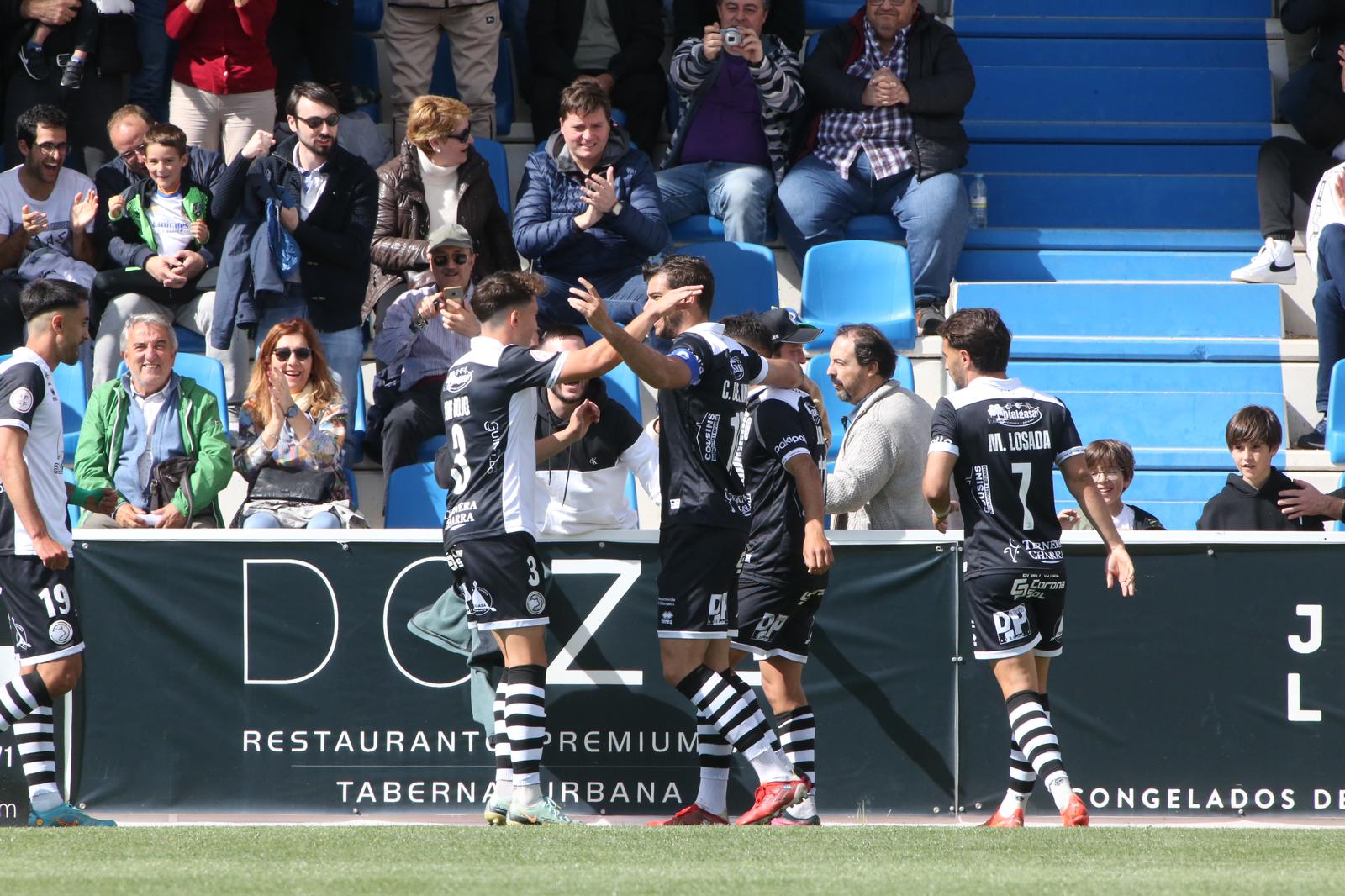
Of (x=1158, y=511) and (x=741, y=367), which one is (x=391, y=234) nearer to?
(x=741, y=367)

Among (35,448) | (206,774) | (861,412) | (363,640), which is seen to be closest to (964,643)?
(861,412)

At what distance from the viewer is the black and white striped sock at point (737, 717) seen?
5.99m

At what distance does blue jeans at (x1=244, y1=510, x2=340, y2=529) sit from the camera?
7.61 metres

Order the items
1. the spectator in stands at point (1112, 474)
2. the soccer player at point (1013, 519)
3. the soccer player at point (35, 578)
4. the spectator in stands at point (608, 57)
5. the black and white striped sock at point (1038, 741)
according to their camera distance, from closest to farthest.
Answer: the black and white striped sock at point (1038, 741)
the soccer player at point (1013, 519)
the soccer player at point (35, 578)
the spectator in stands at point (1112, 474)
the spectator in stands at point (608, 57)

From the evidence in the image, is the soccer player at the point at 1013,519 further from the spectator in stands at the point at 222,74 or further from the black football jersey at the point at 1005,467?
the spectator in stands at the point at 222,74

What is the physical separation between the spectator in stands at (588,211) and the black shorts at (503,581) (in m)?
3.33

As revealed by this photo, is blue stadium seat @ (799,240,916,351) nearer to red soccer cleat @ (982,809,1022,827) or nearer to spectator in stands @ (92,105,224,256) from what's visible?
spectator in stands @ (92,105,224,256)

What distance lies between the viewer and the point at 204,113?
10.2 meters

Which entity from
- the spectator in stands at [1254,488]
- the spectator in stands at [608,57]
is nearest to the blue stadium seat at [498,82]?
the spectator in stands at [608,57]

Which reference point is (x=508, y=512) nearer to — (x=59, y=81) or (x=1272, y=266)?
(x=59, y=81)

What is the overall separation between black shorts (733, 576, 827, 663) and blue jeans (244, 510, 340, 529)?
7.24 ft

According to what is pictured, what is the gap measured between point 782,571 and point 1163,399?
4540 millimetres

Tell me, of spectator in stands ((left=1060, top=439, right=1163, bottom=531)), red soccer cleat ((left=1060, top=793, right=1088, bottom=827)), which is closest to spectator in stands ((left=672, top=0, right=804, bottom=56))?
spectator in stands ((left=1060, top=439, right=1163, bottom=531))

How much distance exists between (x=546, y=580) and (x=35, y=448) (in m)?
2.13
